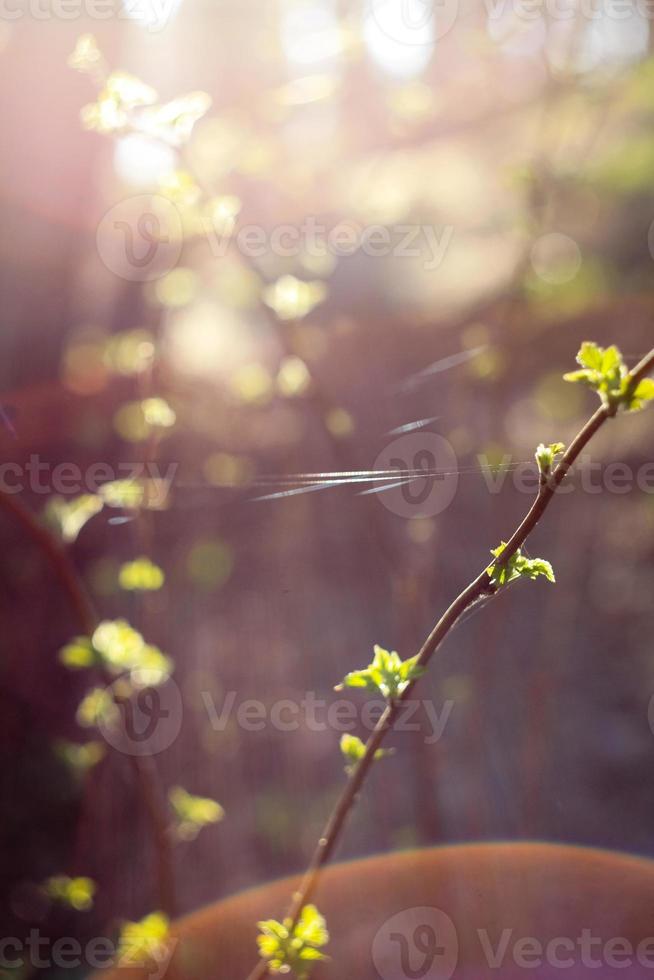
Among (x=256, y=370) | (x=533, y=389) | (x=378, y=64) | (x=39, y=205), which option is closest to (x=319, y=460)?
(x=256, y=370)

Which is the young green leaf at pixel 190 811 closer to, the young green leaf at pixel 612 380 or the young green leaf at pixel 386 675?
the young green leaf at pixel 386 675

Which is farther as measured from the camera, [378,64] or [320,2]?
[378,64]

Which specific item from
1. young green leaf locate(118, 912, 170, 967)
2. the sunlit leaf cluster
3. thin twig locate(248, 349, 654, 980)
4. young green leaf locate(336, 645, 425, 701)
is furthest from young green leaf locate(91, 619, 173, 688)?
young green leaf locate(336, 645, 425, 701)

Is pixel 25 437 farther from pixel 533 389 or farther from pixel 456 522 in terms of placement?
pixel 533 389

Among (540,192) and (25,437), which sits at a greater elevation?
(25,437)

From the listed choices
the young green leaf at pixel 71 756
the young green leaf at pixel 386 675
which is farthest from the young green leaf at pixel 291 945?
the young green leaf at pixel 71 756

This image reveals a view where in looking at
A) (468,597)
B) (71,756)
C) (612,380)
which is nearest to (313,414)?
(71,756)

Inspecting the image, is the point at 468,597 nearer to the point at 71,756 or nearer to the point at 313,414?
the point at 313,414
